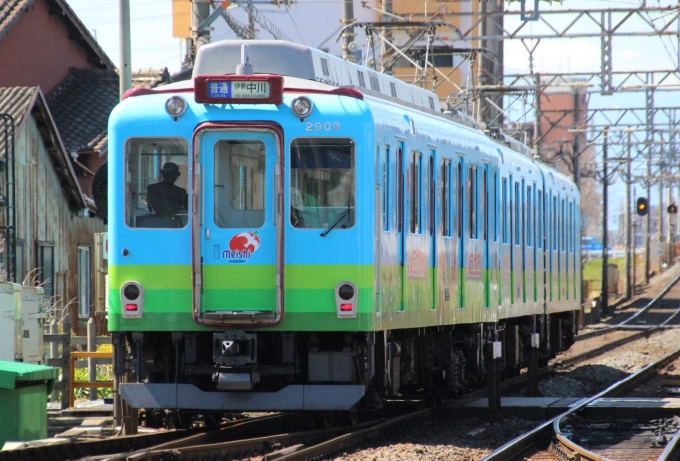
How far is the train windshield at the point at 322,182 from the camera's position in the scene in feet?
35.0

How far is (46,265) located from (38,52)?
7687mm

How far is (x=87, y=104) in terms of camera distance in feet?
94.0

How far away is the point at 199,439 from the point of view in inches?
424

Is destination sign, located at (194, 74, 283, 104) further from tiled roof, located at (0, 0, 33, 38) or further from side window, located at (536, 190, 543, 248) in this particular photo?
tiled roof, located at (0, 0, 33, 38)

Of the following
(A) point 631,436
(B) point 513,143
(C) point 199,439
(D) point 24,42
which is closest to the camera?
(C) point 199,439

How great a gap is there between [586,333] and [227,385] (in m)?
24.1

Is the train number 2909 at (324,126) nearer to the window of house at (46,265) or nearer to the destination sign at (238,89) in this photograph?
the destination sign at (238,89)

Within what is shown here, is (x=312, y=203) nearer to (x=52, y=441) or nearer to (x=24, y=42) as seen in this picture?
(x=52, y=441)

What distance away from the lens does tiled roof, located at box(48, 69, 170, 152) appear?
26734mm

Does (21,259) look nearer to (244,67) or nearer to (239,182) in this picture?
(244,67)

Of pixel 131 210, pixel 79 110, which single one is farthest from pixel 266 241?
pixel 79 110

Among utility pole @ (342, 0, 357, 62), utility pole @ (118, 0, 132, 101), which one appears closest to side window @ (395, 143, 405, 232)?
utility pole @ (118, 0, 132, 101)

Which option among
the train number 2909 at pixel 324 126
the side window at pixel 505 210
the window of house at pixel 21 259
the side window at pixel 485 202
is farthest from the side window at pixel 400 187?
the window of house at pixel 21 259

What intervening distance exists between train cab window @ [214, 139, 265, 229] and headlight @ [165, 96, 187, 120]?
0.42 meters
